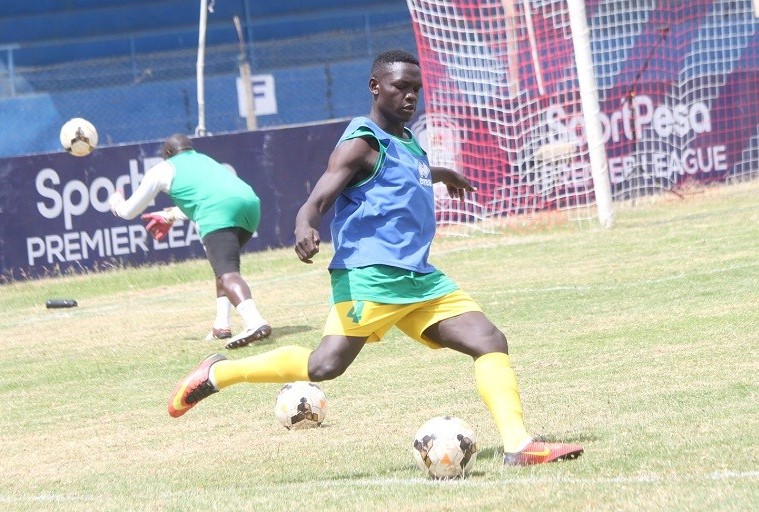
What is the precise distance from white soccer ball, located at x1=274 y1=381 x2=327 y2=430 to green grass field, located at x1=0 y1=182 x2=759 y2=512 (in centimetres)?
8

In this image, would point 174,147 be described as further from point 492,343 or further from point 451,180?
point 492,343

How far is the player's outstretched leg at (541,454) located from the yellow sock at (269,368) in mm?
1066

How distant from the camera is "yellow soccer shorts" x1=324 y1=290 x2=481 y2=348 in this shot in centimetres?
607

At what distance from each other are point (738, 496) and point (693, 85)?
1621 centimetres

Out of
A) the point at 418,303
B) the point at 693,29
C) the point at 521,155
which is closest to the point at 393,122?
the point at 418,303

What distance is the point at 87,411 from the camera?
893 cm

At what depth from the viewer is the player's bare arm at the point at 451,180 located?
7023mm

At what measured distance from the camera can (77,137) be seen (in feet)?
44.5

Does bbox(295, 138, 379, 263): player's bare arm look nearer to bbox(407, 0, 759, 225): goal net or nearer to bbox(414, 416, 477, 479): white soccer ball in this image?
bbox(414, 416, 477, 479): white soccer ball

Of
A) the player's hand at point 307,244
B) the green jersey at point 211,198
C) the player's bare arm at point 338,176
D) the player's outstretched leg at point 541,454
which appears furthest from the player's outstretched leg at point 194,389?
the green jersey at point 211,198

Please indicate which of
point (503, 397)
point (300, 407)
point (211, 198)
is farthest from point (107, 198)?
point (503, 397)

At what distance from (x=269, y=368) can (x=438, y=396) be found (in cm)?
200

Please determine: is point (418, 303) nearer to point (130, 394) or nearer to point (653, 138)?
point (130, 394)

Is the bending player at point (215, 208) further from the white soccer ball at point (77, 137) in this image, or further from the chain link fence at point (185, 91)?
the chain link fence at point (185, 91)
